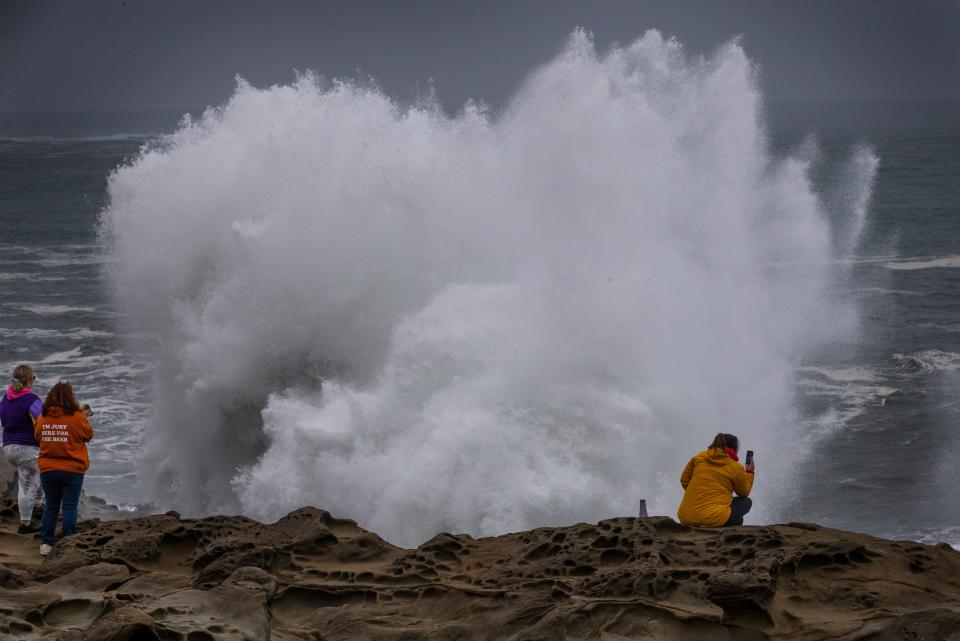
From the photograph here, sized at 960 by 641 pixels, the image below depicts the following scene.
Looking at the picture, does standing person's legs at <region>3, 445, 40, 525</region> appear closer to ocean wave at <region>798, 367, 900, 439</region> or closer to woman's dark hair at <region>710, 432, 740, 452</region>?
woman's dark hair at <region>710, 432, 740, 452</region>

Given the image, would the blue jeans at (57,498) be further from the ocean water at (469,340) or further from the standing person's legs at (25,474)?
the ocean water at (469,340)

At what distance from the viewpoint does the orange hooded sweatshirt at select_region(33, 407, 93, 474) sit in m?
7.42

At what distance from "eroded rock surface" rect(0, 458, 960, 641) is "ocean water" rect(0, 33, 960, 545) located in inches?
178

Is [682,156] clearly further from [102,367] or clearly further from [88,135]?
[88,135]

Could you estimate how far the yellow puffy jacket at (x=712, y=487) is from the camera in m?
7.04

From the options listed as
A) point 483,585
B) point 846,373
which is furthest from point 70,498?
point 846,373

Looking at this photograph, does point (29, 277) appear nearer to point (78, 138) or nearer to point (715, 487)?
point (715, 487)

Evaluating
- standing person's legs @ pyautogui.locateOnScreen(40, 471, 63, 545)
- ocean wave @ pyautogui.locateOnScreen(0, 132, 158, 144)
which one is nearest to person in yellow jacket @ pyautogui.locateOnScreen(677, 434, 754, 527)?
standing person's legs @ pyautogui.locateOnScreen(40, 471, 63, 545)

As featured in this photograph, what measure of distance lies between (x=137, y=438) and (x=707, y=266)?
335 inches

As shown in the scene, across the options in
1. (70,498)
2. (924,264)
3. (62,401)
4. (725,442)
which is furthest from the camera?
(924,264)

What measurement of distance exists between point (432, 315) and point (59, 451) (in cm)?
638

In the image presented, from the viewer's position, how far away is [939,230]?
35219 mm

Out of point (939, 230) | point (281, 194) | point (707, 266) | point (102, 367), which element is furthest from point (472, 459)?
point (939, 230)

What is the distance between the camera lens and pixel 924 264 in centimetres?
2938
